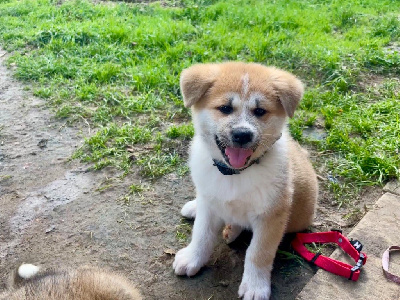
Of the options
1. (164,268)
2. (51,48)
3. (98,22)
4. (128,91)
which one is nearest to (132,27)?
(98,22)

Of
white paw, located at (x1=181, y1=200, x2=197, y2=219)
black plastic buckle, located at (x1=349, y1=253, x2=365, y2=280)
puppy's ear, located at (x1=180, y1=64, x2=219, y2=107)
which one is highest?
puppy's ear, located at (x1=180, y1=64, x2=219, y2=107)

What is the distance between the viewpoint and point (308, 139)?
4840 mm

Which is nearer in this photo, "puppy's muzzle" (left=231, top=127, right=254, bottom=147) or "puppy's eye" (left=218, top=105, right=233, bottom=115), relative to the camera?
"puppy's muzzle" (left=231, top=127, right=254, bottom=147)

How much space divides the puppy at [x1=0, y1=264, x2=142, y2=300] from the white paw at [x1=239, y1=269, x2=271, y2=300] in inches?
28.4

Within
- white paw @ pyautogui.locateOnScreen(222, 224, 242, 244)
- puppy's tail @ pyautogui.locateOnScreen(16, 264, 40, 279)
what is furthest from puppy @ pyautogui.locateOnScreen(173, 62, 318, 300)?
puppy's tail @ pyautogui.locateOnScreen(16, 264, 40, 279)

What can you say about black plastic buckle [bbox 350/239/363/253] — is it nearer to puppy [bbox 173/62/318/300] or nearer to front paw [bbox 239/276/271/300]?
puppy [bbox 173/62/318/300]

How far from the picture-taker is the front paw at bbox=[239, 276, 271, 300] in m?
3.08

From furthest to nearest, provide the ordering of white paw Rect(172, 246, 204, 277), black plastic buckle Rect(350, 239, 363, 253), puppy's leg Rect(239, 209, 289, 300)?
white paw Rect(172, 246, 204, 277) < black plastic buckle Rect(350, 239, 363, 253) < puppy's leg Rect(239, 209, 289, 300)

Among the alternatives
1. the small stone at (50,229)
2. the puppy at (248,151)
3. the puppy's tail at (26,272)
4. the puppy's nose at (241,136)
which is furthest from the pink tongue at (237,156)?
the small stone at (50,229)

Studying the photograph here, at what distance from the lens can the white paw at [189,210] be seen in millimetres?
3879

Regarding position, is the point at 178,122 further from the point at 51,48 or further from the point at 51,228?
the point at 51,48

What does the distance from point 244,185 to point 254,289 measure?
720 mm

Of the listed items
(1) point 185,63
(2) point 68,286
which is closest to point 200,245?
(2) point 68,286

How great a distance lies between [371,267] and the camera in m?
3.11
